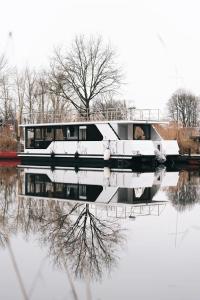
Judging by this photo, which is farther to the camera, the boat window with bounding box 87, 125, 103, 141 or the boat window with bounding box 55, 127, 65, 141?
the boat window with bounding box 55, 127, 65, 141

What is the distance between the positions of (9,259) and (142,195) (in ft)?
31.4

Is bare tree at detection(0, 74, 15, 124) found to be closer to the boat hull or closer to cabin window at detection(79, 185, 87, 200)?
the boat hull

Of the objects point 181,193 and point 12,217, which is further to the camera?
point 181,193

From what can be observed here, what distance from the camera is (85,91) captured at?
50.9 m

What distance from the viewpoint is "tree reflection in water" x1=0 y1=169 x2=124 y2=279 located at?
26.0ft

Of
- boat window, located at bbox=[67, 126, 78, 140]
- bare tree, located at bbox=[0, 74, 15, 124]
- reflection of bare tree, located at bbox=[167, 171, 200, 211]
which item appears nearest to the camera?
reflection of bare tree, located at bbox=[167, 171, 200, 211]

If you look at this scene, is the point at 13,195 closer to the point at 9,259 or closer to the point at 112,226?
the point at 112,226

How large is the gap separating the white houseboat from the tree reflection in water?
19.3m

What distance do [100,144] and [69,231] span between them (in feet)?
87.0

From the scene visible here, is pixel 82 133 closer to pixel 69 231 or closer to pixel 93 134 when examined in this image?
pixel 93 134

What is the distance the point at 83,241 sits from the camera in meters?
9.31

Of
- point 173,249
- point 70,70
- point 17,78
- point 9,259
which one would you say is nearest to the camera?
point 9,259

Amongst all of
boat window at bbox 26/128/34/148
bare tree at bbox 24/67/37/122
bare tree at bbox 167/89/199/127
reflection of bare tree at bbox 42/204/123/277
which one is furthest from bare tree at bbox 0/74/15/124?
reflection of bare tree at bbox 42/204/123/277

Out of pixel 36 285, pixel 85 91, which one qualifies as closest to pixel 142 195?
pixel 36 285
